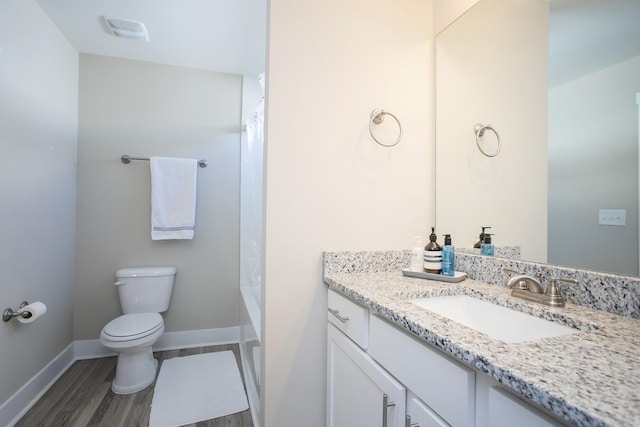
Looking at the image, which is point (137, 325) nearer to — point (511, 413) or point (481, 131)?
point (511, 413)

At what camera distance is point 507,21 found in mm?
1156

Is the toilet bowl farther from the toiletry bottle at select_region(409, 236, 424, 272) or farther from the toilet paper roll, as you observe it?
the toiletry bottle at select_region(409, 236, 424, 272)

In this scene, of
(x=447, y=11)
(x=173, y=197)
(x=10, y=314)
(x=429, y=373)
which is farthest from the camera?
(x=173, y=197)

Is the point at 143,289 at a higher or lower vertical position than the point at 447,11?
lower

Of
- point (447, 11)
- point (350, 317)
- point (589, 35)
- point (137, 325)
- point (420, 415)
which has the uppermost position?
point (447, 11)

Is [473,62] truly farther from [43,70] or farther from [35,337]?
[35,337]

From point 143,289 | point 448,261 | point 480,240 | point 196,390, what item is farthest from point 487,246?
point 143,289

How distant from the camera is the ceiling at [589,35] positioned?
2.61 ft

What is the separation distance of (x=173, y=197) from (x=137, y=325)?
3.18 ft

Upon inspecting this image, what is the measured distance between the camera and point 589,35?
91 cm

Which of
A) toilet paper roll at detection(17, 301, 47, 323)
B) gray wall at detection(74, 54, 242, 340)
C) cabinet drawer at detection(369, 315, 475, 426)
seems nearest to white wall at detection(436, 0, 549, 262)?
cabinet drawer at detection(369, 315, 475, 426)

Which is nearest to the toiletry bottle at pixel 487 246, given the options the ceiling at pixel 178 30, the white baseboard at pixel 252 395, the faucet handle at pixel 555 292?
the faucet handle at pixel 555 292

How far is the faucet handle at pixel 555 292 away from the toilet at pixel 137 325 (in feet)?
6.96

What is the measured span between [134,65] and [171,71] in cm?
28
